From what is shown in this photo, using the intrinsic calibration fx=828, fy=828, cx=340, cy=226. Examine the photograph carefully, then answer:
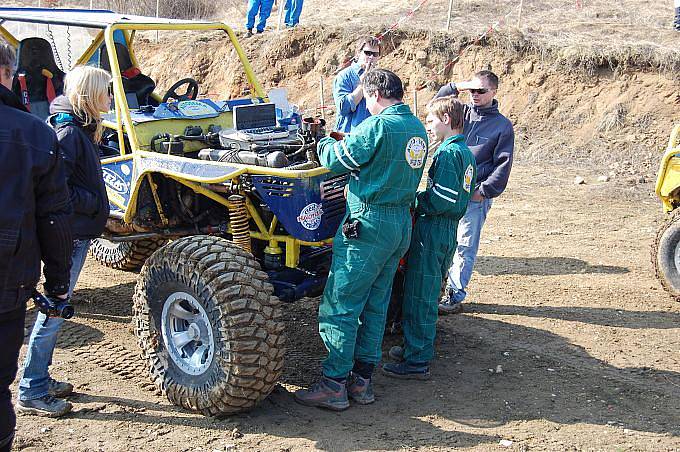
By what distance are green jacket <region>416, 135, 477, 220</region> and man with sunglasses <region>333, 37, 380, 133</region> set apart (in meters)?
1.81

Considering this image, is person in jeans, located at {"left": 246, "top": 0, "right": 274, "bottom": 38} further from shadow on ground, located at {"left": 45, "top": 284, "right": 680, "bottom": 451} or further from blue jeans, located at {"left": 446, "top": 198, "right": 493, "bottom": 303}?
shadow on ground, located at {"left": 45, "top": 284, "right": 680, "bottom": 451}

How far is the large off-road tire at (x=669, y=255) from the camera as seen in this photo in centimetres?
673

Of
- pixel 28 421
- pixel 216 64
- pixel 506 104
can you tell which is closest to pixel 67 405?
pixel 28 421

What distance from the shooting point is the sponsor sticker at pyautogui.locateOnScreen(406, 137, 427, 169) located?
440cm

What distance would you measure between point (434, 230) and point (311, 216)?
30.9 inches

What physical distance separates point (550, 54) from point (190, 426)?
11060mm

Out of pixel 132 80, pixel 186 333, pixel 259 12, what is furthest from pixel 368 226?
pixel 259 12

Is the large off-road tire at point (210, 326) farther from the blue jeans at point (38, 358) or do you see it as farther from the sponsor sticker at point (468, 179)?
the sponsor sticker at point (468, 179)

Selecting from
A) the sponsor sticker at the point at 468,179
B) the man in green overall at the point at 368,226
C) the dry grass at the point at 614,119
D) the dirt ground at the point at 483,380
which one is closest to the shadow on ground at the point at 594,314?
the dirt ground at the point at 483,380

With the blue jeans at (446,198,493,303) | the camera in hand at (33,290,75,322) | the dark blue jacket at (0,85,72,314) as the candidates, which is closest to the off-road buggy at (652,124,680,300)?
the blue jeans at (446,198,493,303)

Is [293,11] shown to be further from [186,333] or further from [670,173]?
[186,333]

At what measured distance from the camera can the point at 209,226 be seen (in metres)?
5.63

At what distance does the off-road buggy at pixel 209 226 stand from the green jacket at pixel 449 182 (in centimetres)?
52

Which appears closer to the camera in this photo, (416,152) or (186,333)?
(416,152)
